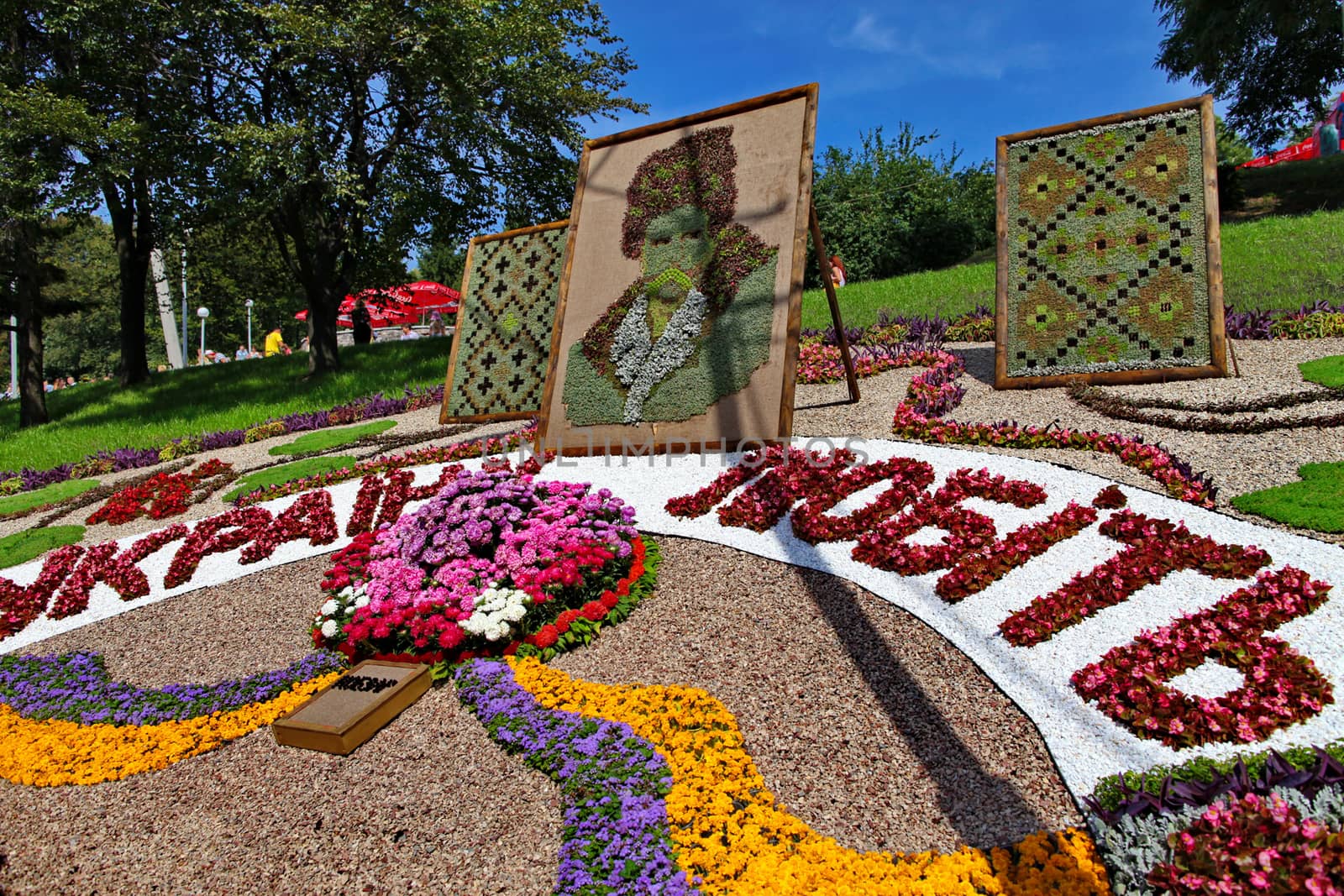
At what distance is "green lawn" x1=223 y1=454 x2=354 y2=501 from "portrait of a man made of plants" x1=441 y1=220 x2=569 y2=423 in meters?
1.42

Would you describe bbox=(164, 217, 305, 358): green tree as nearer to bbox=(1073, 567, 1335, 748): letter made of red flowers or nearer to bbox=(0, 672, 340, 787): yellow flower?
bbox=(0, 672, 340, 787): yellow flower

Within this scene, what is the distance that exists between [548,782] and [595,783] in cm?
28

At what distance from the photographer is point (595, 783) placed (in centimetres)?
340

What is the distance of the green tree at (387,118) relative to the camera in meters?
15.1

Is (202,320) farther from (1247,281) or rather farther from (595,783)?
(595,783)

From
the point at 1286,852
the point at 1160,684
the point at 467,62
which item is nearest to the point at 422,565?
the point at 1160,684

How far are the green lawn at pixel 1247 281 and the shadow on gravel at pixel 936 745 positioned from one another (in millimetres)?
8907

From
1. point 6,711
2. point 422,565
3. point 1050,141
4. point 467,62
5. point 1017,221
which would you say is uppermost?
point 467,62

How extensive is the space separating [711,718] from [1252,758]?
2.17 metres

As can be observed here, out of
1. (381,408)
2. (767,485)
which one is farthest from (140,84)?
(767,485)

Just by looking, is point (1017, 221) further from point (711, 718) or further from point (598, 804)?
point (598, 804)

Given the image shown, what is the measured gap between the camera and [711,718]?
3.72m

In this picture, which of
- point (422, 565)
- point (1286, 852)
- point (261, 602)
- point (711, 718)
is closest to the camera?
point (1286, 852)

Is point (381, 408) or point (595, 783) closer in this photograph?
point (595, 783)
